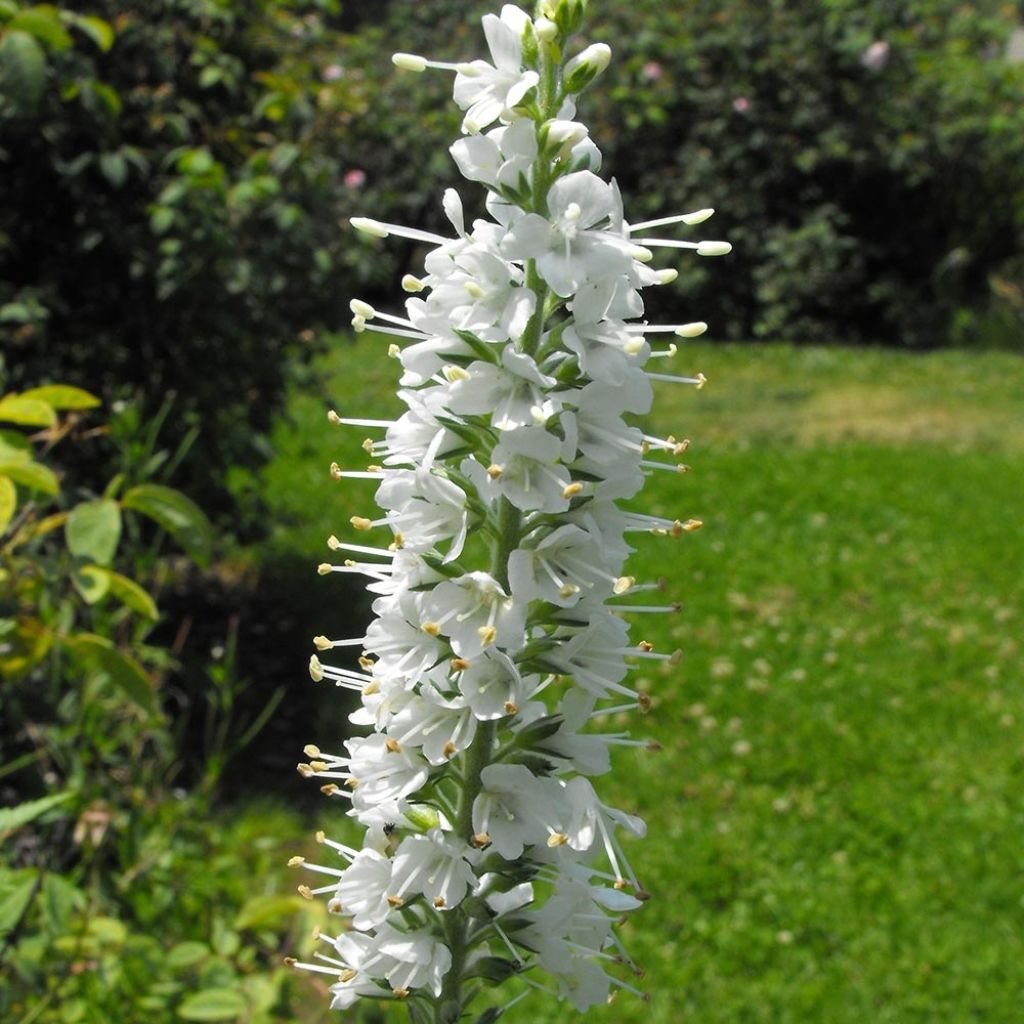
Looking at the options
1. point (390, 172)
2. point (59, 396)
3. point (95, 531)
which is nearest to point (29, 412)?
point (59, 396)

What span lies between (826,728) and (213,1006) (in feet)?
9.83

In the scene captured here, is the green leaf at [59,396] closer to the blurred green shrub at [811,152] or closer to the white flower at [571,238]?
the white flower at [571,238]

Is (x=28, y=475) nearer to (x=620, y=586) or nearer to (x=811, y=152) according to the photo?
(x=620, y=586)

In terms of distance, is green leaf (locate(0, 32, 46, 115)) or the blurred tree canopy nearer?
green leaf (locate(0, 32, 46, 115))

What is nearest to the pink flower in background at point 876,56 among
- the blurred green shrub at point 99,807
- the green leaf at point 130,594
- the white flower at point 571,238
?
the blurred green shrub at point 99,807

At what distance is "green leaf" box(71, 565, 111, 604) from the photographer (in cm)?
209

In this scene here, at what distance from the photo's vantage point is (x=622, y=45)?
38.3 feet

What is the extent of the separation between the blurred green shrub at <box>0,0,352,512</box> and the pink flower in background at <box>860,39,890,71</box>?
800 centimetres

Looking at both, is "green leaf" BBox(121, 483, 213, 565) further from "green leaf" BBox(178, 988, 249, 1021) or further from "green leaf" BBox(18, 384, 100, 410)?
"green leaf" BBox(178, 988, 249, 1021)

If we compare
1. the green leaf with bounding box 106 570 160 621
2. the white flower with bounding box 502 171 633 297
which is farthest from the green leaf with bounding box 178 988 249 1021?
the white flower with bounding box 502 171 633 297

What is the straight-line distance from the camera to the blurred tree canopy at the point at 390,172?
3.88 metres

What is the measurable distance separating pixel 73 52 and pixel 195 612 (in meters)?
2.18

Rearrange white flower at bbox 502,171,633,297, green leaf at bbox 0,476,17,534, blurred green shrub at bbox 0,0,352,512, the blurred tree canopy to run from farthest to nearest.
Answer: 1. the blurred tree canopy
2. blurred green shrub at bbox 0,0,352,512
3. green leaf at bbox 0,476,17,534
4. white flower at bbox 502,171,633,297

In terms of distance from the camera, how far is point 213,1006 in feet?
7.18
